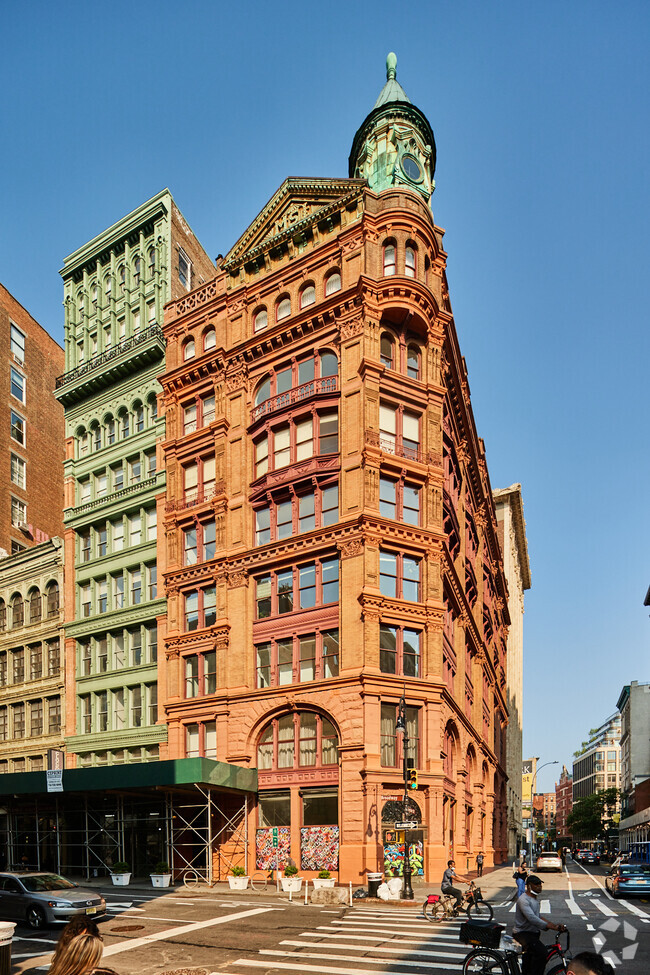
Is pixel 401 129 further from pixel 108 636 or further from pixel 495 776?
pixel 495 776

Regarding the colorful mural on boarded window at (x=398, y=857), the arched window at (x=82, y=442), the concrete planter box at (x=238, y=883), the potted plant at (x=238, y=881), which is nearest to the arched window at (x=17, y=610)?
the arched window at (x=82, y=442)

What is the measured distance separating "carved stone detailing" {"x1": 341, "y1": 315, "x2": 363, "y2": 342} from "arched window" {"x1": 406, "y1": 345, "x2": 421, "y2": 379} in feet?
11.9

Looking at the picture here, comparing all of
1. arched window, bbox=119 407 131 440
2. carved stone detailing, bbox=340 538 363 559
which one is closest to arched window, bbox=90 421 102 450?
arched window, bbox=119 407 131 440

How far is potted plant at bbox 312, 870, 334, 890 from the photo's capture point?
3127cm

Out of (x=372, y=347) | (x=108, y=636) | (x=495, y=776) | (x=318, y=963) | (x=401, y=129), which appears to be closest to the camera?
(x=318, y=963)

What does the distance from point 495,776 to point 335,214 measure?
51.3 metres

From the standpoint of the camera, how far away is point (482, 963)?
14406mm

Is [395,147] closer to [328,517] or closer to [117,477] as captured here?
[328,517]

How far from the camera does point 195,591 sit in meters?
43.8

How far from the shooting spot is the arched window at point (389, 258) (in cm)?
4059

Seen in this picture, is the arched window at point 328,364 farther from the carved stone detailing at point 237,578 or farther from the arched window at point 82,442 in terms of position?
the arched window at point 82,442

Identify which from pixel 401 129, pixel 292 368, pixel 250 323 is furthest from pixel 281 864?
pixel 401 129

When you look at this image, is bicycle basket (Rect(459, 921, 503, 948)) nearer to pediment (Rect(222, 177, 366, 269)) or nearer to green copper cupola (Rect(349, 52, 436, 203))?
pediment (Rect(222, 177, 366, 269))

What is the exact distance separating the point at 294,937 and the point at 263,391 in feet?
92.8
